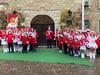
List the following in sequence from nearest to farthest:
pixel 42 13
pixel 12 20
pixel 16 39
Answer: pixel 16 39 → pixel 12 20 → pixel 42 13

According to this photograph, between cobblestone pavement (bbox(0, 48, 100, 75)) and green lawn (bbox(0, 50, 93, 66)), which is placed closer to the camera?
cobblestone pavement (bbox(0, 48, 100, 75))

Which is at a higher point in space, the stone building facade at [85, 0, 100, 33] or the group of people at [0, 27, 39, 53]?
the stone building facade at [85, 0, 100, 33]

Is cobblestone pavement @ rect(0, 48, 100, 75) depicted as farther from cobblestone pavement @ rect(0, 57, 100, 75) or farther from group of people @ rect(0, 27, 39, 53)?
group of people @ rect(0, 27, 39, 53)

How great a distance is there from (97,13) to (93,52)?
6.45 m

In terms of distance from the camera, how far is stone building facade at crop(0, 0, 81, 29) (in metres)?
15.2

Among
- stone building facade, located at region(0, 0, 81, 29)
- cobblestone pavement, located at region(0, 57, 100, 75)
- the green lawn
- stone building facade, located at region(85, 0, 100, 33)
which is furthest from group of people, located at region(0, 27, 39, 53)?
stone building facade, located at region(85, 0, 100, 33)

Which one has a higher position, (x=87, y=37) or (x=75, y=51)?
(x=87, y=37)

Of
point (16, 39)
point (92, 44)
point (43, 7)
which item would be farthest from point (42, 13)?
point (92, 44)

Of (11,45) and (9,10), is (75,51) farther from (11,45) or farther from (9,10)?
(9,10)

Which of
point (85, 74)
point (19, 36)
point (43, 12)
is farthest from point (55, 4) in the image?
point (85, 74)

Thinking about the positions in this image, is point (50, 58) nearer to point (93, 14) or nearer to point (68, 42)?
point (68, 42)

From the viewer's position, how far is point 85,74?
6812 mm

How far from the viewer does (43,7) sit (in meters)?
15.3

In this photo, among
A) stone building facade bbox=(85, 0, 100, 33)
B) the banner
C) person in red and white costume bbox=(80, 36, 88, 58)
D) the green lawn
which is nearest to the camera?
the green lawn
